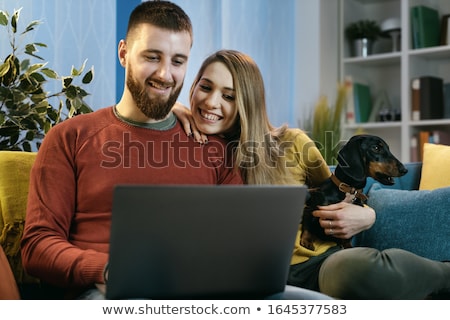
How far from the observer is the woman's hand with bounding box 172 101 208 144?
5.12ft

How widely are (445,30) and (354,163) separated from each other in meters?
2.47

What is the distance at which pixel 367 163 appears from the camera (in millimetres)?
1596

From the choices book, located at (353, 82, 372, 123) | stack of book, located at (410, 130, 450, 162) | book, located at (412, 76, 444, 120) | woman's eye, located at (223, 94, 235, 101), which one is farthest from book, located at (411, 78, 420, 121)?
woman's eye, located at (223, 94, 235, 101)

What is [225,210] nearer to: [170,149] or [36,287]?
[170,149]

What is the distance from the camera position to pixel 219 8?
344cm

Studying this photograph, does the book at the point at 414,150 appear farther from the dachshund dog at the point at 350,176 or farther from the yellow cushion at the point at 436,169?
the dachshund dog at the point at 350,176

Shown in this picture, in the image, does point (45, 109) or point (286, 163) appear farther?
point (45, 109)

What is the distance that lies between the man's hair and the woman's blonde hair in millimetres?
131

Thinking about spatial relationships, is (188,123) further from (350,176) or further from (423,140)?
(423,140)

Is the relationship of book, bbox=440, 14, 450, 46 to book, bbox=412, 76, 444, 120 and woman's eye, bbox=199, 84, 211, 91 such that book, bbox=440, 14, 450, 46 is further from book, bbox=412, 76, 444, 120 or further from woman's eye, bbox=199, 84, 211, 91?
woman's eye, bbox=199, 84, 211, 91

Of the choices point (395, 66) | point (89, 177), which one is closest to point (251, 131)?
point (89, 177)

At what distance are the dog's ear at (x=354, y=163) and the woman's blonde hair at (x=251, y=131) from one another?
0.15 metres

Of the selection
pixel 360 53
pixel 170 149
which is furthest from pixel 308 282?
pixel 360 53
